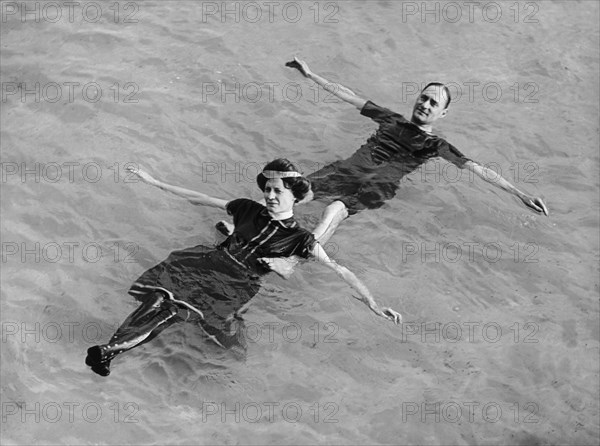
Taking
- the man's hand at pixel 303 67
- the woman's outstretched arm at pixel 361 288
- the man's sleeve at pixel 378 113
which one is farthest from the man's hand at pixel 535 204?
the man's hand at pixel 303 67

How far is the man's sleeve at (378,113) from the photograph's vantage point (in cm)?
753

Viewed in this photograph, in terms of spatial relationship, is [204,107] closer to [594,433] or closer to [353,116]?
[353,116]

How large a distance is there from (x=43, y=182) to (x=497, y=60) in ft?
18.4

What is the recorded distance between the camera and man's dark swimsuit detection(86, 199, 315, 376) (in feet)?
18.9

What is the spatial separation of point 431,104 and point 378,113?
1.84ft

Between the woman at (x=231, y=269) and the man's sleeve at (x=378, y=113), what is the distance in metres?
1.79

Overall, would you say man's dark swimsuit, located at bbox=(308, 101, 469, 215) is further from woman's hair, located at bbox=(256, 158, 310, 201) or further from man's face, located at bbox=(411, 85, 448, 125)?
woman's hair, located at bbox=(256, 158, 310, 201)

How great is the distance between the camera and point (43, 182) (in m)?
7.36

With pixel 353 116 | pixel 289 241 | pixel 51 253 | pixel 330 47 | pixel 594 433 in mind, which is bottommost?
pixel 594 433

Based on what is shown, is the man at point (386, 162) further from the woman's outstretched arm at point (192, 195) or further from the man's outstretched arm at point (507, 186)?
the woman's outstretched arm at point (192, 195)

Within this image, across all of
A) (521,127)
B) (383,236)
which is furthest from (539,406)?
(521,127)

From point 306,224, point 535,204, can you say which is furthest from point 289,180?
point 535,204

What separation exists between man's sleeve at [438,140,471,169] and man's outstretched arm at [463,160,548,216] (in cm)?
5

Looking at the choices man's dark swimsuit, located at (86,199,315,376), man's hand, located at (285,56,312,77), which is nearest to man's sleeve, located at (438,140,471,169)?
man's hand, located at (285,56,312,77)
